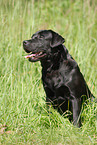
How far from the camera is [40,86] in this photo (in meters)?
3.76

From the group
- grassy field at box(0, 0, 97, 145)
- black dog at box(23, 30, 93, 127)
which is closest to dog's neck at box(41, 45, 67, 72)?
black dog at box(23, 30, 93, 127)

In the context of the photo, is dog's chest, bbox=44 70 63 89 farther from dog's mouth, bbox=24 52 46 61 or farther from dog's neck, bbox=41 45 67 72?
dog's mouth, bbox=24 52 46 61

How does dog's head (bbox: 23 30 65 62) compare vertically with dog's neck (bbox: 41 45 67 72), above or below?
above

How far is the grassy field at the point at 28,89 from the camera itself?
102 inches

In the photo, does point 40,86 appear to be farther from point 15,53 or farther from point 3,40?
point 3,40

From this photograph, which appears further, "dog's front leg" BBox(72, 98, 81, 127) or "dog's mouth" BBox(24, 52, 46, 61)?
"dog's mouth" BBox(24, 52, 46, 61)

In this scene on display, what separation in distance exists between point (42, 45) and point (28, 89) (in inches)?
25.7

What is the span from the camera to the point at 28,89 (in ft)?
Result: 11.3

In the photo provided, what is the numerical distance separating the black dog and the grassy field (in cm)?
19

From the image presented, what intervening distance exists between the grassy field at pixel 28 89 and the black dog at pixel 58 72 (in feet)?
0.62

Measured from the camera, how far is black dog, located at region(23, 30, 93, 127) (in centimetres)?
311

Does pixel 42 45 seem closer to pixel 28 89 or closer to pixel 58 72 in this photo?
pixel 58 72

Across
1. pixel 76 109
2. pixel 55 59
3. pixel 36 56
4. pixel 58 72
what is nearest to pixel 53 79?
pixel 58 72

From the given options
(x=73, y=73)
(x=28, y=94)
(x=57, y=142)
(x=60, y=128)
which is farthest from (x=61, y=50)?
(x=57, y=142)
